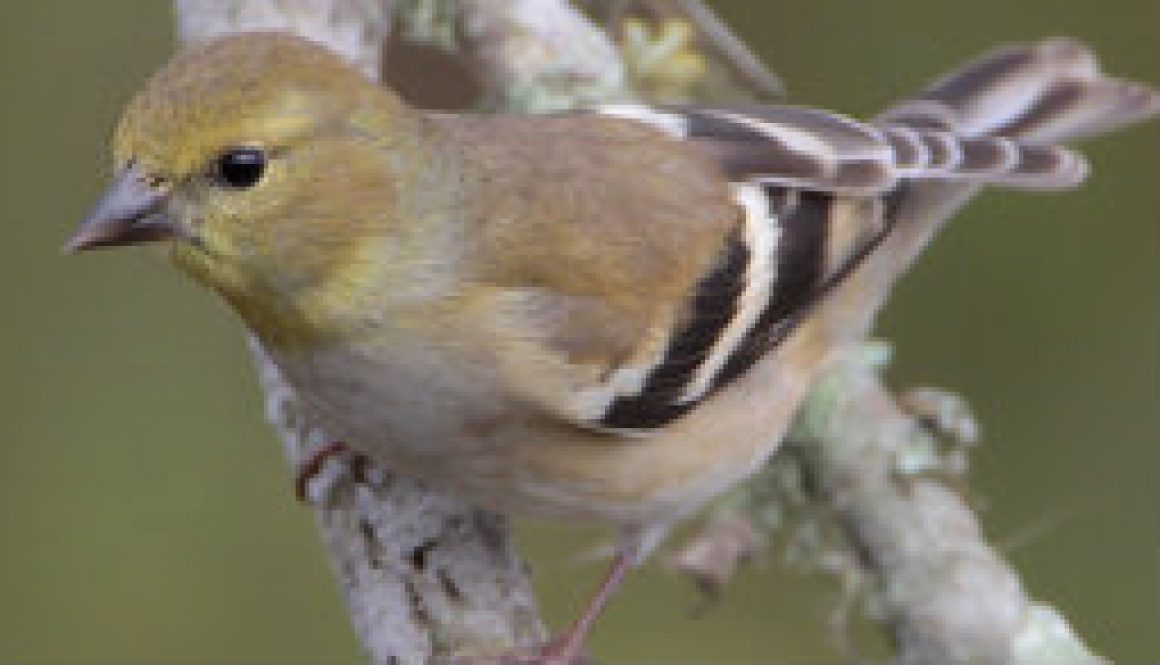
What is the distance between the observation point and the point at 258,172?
362cm

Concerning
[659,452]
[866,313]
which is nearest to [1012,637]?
[659,452]

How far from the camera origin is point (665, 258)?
164 inches

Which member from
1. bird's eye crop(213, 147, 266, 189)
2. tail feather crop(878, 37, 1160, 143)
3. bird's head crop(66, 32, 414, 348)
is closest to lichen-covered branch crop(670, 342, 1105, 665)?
tail feather crop(878, 37, 1160, 143)

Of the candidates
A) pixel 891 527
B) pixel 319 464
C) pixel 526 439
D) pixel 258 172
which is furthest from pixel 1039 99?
pixel 258 172

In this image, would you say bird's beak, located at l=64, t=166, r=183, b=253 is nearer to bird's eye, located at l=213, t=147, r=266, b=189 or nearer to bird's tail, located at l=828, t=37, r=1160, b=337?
bird's eye, located at l=213, t=147, r=266, b=189

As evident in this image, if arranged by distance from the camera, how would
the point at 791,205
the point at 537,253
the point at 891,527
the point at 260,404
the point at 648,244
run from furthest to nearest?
the point at 260,404 → the point at 791,205 → the point at 891,527 → the point at 648,244 → the point at 537,253

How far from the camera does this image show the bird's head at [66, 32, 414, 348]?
3.52 meters

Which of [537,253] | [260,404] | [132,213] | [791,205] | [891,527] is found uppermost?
[132,213]

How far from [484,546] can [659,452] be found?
19.3 inches

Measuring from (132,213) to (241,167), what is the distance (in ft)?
0.64

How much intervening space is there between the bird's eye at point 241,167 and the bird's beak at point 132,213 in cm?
10

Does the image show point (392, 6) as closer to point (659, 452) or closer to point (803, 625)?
point (659, 452)

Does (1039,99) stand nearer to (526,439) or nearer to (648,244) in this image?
(648,244)

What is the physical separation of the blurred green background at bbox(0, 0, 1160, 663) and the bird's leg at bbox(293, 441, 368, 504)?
176 cm
